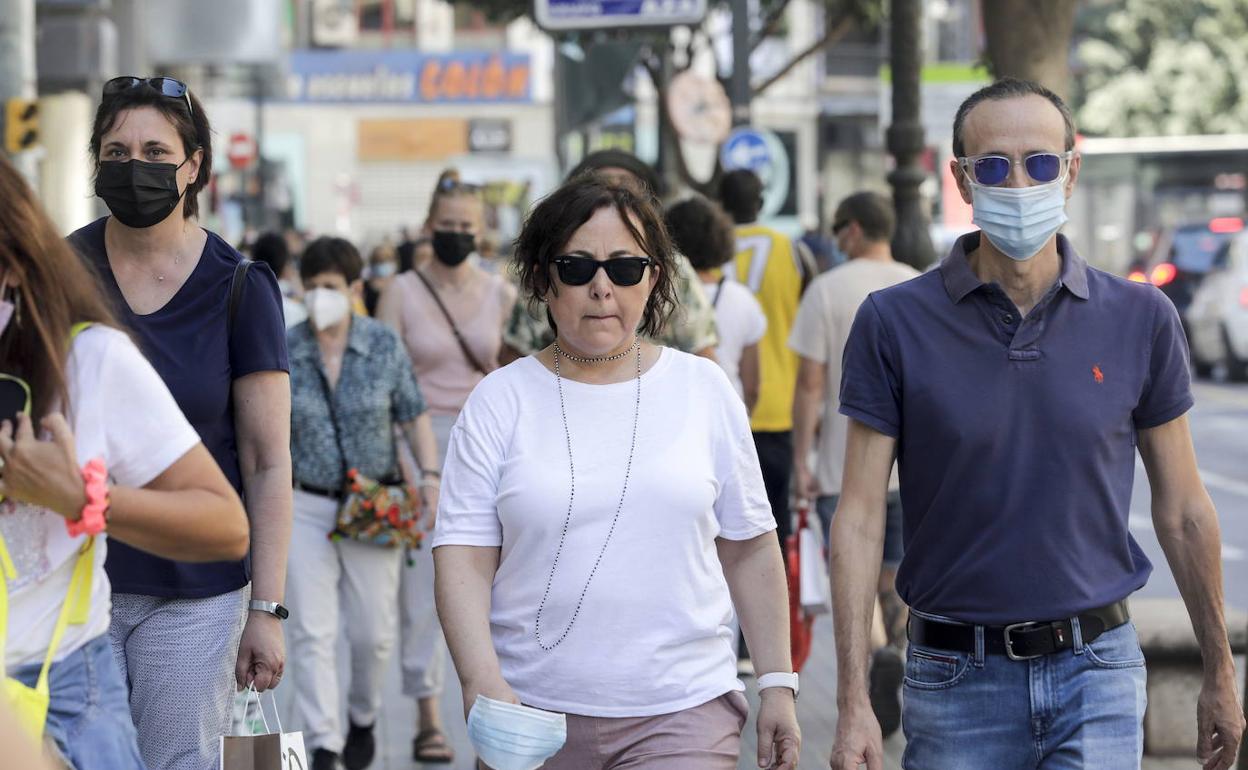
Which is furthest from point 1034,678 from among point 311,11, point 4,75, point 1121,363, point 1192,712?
point 311,11

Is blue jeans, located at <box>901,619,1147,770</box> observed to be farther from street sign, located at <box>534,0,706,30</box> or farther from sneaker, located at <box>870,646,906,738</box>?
street sign, located at <box>534,0,706,30</box>

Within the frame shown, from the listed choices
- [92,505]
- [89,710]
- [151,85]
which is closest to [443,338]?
[151,85]

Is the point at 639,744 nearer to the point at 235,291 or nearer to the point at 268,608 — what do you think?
the point at 268,608

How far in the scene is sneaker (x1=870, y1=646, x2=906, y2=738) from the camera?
23.1 ft

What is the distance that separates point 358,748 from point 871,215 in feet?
8.85

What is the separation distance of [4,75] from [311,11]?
48.0 m

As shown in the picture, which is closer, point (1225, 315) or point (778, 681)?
point (778, 681)

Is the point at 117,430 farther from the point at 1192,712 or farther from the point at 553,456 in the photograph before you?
the point at 1192,712

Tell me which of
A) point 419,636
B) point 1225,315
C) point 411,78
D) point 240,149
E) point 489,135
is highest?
point 411,78

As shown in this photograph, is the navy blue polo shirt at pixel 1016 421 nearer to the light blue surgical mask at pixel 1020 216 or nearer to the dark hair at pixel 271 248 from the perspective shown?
the light blue surgical mask at pixel 1020 216

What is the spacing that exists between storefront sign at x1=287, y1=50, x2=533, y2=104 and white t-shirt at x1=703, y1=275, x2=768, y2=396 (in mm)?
51226

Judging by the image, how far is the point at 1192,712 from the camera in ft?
22.5

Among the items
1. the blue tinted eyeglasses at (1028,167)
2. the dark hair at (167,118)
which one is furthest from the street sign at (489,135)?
the blue tinted eyeglasses at (1028,167)

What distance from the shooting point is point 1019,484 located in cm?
368
